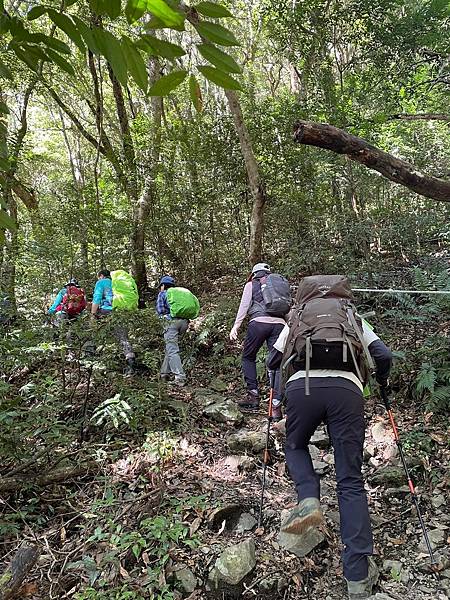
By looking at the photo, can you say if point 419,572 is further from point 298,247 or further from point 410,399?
point 298,247

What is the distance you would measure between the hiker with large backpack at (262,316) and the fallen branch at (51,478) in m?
2.31

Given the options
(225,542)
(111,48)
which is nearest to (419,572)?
(225,542)

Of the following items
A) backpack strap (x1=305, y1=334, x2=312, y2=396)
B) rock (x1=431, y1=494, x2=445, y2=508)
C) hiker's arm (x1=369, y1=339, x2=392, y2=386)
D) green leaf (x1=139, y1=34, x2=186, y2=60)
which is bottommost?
rock (x1=431, y1=494, x2=445, y2=508)

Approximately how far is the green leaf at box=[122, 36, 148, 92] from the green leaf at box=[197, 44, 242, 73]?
150 millimetres

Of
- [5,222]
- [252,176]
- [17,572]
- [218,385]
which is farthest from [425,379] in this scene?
[252,176]

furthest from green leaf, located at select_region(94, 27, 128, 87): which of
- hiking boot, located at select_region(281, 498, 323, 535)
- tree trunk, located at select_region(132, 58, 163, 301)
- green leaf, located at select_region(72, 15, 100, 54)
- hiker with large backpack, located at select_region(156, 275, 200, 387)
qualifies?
tree trunk, located at select_region(132, 58, 163, 301)

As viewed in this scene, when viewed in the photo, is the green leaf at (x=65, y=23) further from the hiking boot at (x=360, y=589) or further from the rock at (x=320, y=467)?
the rock at (x=320, y=467)

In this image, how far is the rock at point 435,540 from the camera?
3336 millimetres

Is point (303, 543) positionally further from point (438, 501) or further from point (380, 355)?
point (380, 355)

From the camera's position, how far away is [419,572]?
3.15 metres

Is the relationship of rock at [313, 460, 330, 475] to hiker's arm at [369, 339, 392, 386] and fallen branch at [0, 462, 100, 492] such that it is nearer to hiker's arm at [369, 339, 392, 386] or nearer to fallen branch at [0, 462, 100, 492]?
hiker's arm at [369, 339, 392, 386]

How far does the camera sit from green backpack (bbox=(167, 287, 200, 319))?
23.6ft

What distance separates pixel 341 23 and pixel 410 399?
822 cm

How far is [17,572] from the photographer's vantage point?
9.37ft
